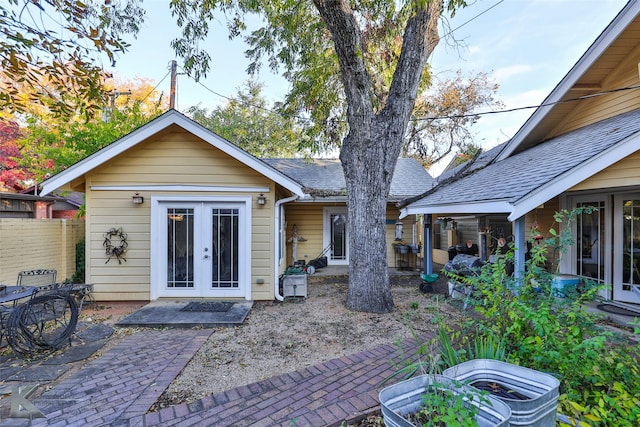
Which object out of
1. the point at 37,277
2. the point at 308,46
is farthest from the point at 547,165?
the point at 37,277

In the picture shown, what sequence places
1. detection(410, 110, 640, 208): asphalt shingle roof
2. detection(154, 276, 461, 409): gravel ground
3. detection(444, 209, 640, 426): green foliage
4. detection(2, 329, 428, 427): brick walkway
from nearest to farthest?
detection(444, 209, 640, 426): green foliage < detection(2, 329, 428, 427): brick walkway < detection(154, 276, 461, 409): gravel ground < detection(410, 110, 640, 208): asphalt shingle roof

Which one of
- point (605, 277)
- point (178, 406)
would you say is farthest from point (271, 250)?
point (605, 277)

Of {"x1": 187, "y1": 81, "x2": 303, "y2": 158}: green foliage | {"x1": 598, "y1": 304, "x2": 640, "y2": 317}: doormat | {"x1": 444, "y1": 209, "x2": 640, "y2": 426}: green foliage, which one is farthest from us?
{"x1": 187, "y1": 81, "x2": 303, "y2": 158}: green foliage

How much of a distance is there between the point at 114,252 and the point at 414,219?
8.76m

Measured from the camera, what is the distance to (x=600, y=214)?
19.9ft

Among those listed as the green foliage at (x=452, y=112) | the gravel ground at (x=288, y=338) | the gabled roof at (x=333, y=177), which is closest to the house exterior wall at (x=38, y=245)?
the gravel ground at (x=288, y=338)

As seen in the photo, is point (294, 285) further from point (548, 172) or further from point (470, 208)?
point (548, 172)

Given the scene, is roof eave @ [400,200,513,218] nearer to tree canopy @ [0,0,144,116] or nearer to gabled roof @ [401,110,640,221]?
gabled roof @ [401,110,640,221]

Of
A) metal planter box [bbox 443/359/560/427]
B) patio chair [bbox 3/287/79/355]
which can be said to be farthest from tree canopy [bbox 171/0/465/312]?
patio chair [bbox 3/287/79/355]

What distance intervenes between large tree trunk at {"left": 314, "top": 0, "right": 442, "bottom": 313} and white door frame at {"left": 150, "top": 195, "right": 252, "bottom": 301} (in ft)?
7.67

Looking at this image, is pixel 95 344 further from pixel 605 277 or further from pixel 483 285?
pixel 605 277

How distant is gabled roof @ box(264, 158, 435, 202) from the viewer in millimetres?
10102

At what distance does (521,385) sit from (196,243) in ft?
19.8

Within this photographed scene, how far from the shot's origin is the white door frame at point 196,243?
647 centimetres
